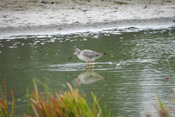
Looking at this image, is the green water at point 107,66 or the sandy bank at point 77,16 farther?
the sandy bank at point 77,16

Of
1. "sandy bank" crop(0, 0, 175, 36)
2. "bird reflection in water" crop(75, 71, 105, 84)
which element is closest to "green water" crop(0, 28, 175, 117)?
"bird reflection in water" crop(75, 71, 105, 84)

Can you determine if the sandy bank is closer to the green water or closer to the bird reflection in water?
the green water

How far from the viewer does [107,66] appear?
30.9ft

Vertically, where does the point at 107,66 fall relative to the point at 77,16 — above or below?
below

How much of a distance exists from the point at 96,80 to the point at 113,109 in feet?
6.72

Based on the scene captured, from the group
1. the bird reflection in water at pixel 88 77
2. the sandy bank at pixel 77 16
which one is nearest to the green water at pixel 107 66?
the bird reflection in water at pixel 88 77

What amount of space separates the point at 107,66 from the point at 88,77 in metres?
1.02

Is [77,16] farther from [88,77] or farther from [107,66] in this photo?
[88,77]

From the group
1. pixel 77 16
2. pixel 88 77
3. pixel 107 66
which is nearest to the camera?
pixel 88 77

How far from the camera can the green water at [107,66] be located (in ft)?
22.6

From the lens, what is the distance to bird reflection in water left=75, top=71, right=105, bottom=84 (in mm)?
8164

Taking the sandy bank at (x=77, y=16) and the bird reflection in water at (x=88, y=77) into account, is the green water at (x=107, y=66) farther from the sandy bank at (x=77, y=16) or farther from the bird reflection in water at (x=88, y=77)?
the sandy bank at (x=77, y=16)

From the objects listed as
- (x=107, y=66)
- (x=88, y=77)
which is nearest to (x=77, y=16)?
(x=107, y=66)

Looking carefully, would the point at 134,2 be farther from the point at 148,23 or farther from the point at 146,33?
the point at 146,33
